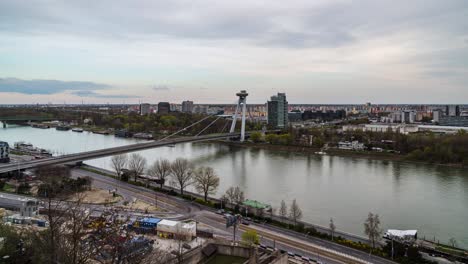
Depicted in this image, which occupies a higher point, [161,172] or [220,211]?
[161,172]

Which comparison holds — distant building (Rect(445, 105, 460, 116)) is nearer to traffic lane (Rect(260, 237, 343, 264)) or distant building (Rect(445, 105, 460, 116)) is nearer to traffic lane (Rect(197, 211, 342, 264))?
traffic lane (Rect(197, 211, 342, 264))

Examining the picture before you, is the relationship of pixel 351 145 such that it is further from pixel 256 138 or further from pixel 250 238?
pixel 250 238

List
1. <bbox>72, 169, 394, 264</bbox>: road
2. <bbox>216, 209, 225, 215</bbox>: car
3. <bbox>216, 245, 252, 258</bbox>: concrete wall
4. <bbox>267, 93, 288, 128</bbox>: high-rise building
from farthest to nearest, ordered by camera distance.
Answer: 1. <bbox>267, 93, 288, 128</bbox>: high-rise building
2. <bbox>216, 209, 225, 215</bbox>: car
3. <bbox>72, 169, 394, 264</bbox>: road
4. <bbox>216, 245, 252, 258</bbox>: concrete wall

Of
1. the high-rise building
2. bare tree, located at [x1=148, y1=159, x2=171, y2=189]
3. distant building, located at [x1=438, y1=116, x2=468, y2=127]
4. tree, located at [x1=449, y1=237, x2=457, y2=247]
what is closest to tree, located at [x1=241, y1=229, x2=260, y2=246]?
tree, located at [x1=449, y1=237, x2=457, y2=247]

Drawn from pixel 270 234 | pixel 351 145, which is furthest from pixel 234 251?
pixel 351 145

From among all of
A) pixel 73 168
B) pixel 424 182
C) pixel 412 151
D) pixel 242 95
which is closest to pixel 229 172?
pixel 73 168

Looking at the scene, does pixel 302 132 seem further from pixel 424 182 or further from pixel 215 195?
pixel 215 195

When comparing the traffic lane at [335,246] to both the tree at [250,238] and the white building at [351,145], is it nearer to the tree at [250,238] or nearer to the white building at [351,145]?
the tree at [250,238]
